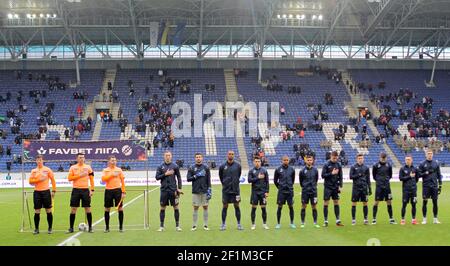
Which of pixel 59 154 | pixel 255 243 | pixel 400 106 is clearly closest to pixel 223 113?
pixel 400 106

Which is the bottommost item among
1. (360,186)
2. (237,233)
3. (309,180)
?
(237,233)

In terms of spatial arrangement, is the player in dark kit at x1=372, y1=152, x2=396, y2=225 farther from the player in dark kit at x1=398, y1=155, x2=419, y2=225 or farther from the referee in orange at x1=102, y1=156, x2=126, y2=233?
the referee in orange at x1=102, y1=156, x2=126, y2=233

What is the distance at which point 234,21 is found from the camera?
167 feet

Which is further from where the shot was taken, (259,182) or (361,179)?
(361,179)

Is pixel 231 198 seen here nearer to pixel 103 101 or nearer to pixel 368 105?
pixel 103 101

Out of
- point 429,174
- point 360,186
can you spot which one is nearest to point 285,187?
point 360,186

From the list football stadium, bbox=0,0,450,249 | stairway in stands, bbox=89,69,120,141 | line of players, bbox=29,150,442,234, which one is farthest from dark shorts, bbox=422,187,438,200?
stairway in stands, bbox=89,69,120,141

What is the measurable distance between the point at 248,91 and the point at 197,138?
32.1 feet

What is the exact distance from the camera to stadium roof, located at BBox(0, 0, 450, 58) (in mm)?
46531

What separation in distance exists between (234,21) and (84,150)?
35.4 m

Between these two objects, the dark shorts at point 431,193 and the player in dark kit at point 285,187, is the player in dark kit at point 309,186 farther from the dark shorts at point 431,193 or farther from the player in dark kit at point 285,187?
the dark shorts at point 431,193

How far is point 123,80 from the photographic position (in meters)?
53.9

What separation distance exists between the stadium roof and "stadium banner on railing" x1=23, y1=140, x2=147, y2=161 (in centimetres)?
2816

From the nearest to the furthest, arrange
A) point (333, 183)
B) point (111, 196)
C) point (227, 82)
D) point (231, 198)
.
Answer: point (111, 196) → point (231, 198) → point (333, 183) → point (227, 82)
